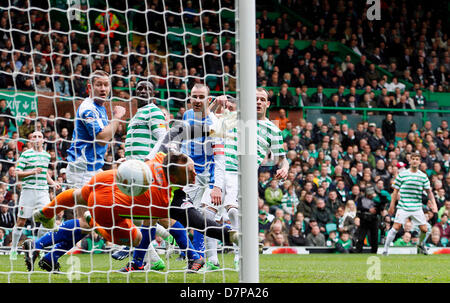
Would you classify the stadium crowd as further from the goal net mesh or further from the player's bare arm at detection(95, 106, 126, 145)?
the player's bare arm at detection(95, 106, 126, 145)

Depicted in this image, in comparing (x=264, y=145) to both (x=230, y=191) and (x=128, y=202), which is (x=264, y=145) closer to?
(x=230, y=191)

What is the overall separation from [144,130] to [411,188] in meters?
5.72

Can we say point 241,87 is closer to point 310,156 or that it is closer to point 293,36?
point 310,156

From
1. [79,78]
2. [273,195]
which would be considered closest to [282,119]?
[273,195]

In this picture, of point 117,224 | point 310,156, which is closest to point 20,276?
point 117,224

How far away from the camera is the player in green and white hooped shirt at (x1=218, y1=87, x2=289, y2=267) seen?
701cm

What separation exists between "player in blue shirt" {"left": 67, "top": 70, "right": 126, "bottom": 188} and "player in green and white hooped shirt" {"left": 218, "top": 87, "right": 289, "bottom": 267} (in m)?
1.26

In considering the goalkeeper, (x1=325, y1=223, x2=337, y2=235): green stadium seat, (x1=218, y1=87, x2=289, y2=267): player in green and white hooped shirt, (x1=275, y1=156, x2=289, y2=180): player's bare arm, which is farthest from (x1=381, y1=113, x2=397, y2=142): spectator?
the goalkeeper

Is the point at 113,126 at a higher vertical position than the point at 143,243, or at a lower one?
higher

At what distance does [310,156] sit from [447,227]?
3.01 m

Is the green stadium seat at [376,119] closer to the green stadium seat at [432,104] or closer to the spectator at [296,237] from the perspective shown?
the green stadium seat at [432,104]

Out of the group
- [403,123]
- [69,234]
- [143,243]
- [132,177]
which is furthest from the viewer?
[403,123]

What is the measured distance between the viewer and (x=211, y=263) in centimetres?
695

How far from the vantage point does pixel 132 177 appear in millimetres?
A: 5375
